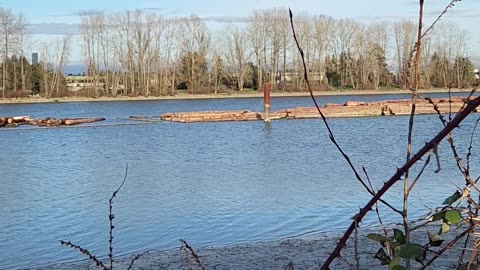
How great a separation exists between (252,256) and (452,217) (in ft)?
21.0

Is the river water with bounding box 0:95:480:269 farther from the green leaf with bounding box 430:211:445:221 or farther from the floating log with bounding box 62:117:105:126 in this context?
the floating log with bounding box 62:117:105:126

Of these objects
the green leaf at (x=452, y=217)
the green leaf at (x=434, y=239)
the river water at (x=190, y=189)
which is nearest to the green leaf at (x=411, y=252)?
the green leaf at (x=452, y=217)

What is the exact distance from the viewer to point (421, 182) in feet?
38.9

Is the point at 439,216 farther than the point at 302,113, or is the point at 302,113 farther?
the point at 302,113

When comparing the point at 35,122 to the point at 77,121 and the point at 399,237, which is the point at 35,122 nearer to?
the point at 77,121

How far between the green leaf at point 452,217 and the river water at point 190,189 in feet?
4.49

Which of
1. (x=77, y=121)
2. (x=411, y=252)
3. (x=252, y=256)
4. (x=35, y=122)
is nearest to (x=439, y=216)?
(x=411, y=252)

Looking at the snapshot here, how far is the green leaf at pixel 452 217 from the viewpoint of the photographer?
116 centimetres

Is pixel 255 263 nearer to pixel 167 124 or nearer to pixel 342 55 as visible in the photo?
pixel 167 124

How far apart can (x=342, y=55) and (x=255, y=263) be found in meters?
66.7

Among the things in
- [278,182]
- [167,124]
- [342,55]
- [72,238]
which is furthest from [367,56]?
[72,238]

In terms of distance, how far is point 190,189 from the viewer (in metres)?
12.5

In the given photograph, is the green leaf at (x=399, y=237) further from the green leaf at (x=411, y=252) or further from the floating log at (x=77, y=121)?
the floating log at (x=77, y=121)

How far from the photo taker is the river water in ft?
28.6
